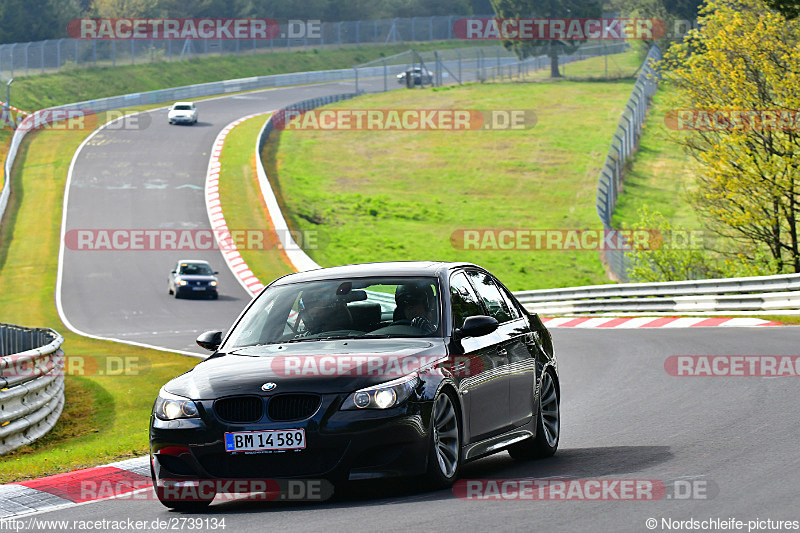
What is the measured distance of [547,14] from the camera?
340 feet

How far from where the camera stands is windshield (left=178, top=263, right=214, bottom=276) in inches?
1486

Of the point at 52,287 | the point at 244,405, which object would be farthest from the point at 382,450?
the point at 52,287

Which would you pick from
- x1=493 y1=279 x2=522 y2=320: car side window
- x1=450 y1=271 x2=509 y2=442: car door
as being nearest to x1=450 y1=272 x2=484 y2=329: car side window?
x1=450 y1=271 x2=509 y2=442: car door

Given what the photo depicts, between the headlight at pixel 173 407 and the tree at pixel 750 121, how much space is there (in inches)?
963

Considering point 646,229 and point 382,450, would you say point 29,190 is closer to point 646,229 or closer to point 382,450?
point 646,229

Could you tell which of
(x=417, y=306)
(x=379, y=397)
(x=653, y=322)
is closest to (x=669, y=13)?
(x=653, y=322)

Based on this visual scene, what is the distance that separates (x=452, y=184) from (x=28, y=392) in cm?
4700

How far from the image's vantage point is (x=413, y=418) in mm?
6965

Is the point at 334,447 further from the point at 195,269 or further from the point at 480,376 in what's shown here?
the point at 195,269

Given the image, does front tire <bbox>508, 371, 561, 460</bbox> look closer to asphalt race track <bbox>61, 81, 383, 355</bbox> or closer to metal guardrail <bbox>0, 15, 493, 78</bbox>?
asphalt race track <bbox>61, 81, 383, 355</bbox>

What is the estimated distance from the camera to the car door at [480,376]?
25.7 feet

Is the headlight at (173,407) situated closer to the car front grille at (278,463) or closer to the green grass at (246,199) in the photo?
the car front grille at (278,463)

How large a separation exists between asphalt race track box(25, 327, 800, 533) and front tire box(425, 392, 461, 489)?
0.13 meters

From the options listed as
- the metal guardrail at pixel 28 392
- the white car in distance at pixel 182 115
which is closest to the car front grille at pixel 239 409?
the metal guardrail at pixel 28 392
